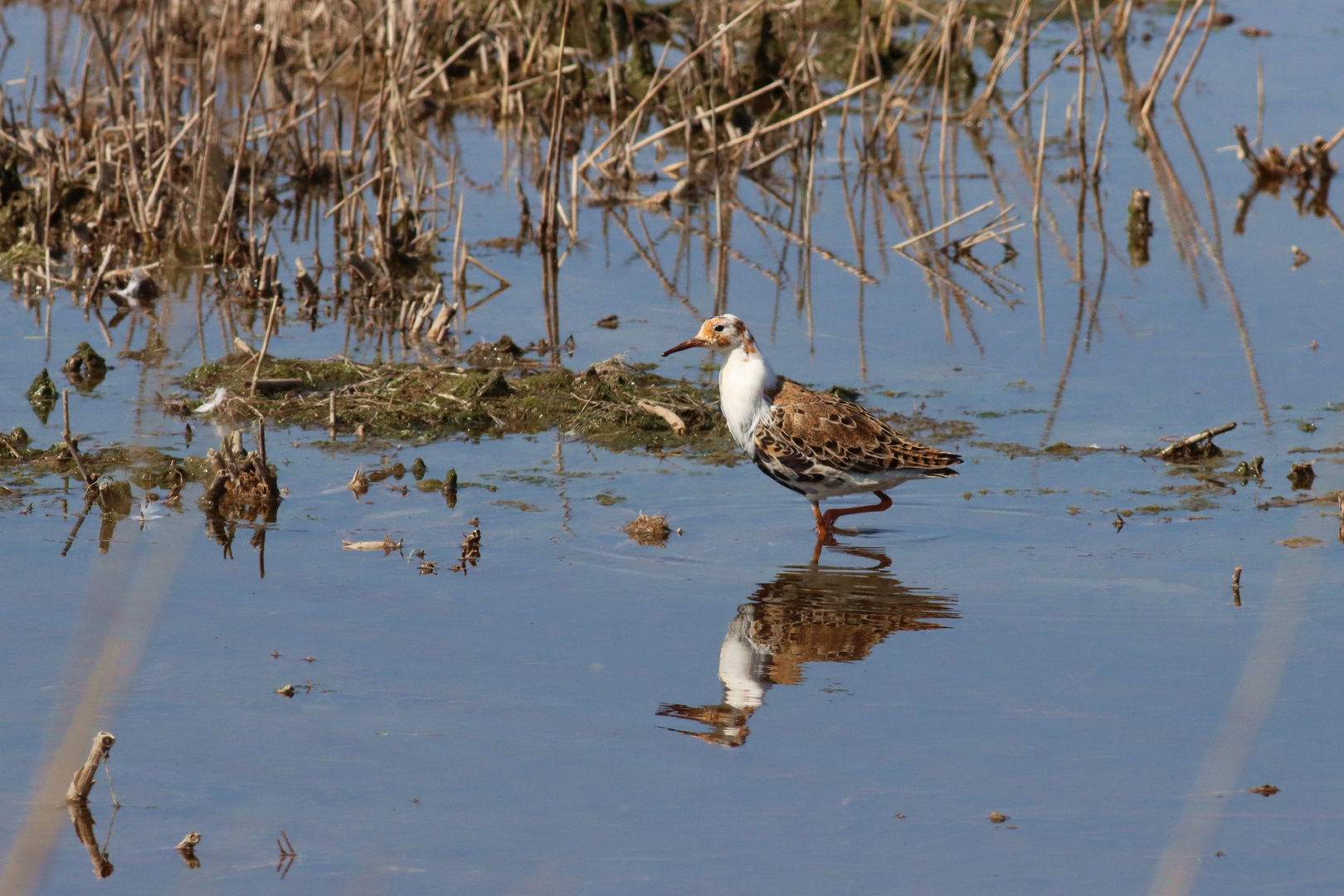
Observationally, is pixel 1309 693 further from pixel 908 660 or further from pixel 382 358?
pixel 382 358

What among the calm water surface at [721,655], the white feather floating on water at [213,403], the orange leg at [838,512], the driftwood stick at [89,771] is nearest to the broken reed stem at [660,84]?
the calm water surface at [721,655]

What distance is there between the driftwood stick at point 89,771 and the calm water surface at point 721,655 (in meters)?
0.08

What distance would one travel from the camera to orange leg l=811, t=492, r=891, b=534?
25.8 feet

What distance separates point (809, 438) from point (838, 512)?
1.75 ft

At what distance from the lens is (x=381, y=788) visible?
205 inches

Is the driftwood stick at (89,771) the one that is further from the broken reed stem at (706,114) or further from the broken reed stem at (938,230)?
the broken reed stem at (706,114)

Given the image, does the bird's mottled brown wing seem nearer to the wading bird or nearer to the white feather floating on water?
the wading bird

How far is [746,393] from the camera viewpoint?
791cm

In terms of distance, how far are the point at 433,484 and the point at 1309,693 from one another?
4.22 m

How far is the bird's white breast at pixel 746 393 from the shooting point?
788 cm

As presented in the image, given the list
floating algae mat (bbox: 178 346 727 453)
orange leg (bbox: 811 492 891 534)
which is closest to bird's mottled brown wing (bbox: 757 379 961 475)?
orange leg (bbox: 811 492 891 534)

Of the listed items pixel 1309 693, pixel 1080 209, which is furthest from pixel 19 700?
pixel 1080 209

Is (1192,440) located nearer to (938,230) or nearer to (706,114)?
(938,230)

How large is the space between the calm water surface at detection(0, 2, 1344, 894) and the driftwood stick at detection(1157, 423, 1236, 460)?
5.5 inches
